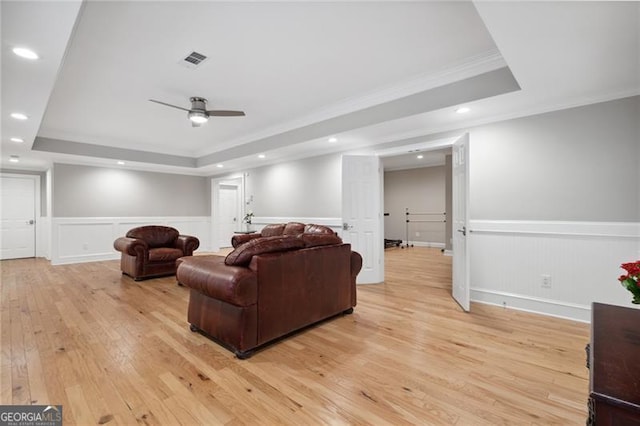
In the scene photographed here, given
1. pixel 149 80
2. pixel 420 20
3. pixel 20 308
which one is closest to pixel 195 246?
pixel 20 308

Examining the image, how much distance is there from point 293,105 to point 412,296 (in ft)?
10.4

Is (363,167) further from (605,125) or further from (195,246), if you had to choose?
(195,246)

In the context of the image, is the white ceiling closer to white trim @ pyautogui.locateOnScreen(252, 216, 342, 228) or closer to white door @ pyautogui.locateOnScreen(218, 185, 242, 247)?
white trim @ pyautogui.locateOnScreen(252, 216, 342, 228)

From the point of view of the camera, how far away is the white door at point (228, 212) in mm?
9328

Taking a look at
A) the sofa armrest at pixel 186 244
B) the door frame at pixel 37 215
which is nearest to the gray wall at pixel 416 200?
the sofa armrest at pixel 186 244

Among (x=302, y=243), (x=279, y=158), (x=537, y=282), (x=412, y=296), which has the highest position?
(x=279, y=158)

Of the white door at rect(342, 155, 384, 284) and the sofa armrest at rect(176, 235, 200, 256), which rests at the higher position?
the white door at rect(342, 155, 384, 284)

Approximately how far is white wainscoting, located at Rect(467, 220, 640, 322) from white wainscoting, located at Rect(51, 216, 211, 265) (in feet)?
25.5

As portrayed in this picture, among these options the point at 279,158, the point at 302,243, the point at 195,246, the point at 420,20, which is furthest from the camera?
the point at 279,158

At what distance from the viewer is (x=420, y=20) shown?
7.47ft

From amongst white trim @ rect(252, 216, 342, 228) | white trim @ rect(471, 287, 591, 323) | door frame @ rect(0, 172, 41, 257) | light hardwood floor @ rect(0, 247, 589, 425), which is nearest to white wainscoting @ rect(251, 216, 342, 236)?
white trim @ rect(252, 216, 342, 228)

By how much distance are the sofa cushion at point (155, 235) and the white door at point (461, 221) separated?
4.89 m

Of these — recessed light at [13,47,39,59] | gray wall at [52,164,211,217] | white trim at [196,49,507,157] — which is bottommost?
gray wall at [52,164,211,217]

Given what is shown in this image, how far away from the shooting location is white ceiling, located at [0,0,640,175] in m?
1.93
